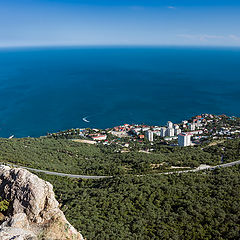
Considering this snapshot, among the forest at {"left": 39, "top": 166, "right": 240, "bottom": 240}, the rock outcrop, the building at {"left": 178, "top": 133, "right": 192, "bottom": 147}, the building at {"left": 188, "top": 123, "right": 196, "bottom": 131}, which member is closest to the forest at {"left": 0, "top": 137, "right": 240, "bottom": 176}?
the forest at {"left": 39, "top": 166, "right": 240, "bottom": 240}

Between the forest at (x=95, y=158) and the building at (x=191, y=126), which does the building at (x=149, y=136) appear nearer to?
the building at (x=191, y=126)

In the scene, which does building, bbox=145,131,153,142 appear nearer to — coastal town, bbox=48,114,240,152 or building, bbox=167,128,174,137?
coastal town, bbox=48,114,240,152

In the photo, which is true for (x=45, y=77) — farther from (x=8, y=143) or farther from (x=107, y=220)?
(x=107, y=220)

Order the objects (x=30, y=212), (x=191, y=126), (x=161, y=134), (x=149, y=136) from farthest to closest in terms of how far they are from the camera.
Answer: (x=191, y=126) < (x=161, y=134) < (x=149, y=136) < (x=30, y=212)

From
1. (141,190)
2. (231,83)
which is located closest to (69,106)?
(141,190)

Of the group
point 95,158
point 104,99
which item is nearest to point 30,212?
point 95,158

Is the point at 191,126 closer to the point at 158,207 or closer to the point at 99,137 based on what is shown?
the point at 99,137
